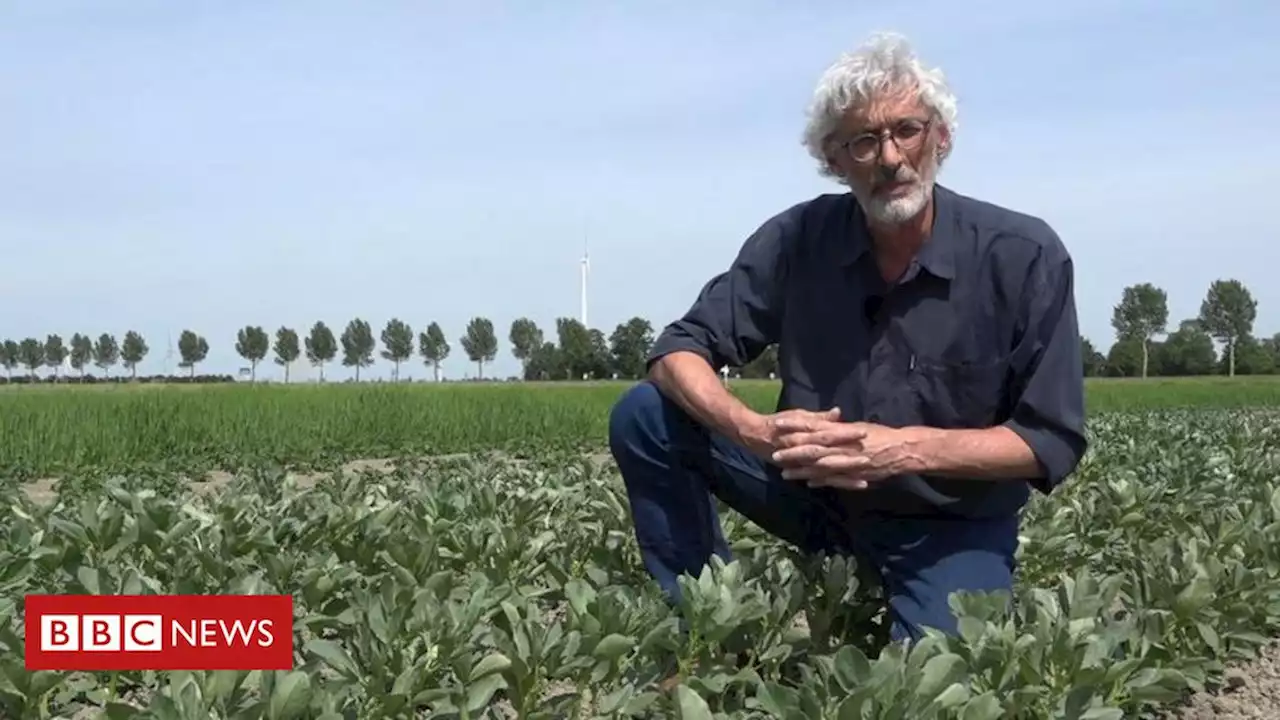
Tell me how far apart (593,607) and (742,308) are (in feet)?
4.00

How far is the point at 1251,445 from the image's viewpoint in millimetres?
9148

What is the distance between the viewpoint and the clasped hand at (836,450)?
3002mm

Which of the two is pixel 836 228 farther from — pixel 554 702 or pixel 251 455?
pixel 251 455

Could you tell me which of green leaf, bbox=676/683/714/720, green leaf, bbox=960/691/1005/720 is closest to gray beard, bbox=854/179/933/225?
green leaf, bbox=960/691/1005/720

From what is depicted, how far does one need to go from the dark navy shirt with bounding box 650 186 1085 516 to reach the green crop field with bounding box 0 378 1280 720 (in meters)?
0.39

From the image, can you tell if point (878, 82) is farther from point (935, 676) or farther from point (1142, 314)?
point (1142, 314)

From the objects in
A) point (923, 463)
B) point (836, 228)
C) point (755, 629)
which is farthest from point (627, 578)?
point (836, 228)

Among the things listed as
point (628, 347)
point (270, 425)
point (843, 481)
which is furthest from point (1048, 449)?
point (628, 347)

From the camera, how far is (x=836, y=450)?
9.87ft

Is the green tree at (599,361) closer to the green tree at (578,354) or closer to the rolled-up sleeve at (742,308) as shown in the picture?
the green tree at (578,354)

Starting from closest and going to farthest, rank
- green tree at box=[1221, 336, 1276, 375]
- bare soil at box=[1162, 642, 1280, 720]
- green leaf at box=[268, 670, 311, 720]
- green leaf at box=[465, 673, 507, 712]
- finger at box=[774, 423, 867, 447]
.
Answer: green leaf at box=[268, 670, 311, 720] < green leaf at box=[465, 673, 507, 712] < finger at box=[774, 423, 867, 447] < bare soil at box=[1162, 642, 1280, 720] < green tree at box=[1221, 336, 1276, 375]

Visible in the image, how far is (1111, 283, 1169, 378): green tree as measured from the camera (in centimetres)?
8556

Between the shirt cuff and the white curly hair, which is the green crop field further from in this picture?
the white curly hair

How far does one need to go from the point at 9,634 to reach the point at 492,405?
48.3 feet
